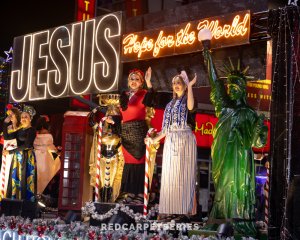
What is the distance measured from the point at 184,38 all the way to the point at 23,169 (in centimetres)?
397

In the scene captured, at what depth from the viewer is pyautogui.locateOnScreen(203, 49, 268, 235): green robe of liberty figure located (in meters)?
8.18

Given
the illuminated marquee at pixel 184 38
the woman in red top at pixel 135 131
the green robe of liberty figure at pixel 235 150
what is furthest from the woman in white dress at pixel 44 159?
the green robe of liberty figure at pixel 235 150

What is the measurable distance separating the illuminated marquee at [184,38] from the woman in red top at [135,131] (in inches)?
17.9

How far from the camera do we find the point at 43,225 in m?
8.80

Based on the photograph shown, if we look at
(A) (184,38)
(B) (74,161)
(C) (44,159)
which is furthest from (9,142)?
(A) (184,38)

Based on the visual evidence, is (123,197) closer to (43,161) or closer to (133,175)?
(133,175)

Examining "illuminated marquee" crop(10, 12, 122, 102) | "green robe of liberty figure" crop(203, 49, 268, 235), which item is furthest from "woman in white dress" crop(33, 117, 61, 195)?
"green robe of liberty figure" crop(203, 49, 268, 235)

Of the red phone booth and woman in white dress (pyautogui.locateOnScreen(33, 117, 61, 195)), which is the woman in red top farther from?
the red phone booth

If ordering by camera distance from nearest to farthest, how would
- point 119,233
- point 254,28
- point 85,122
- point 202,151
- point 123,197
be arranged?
point 119,233 < point 254,28 < point 123,197 < point 85,122 < point 202,151

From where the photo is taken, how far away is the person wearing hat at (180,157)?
8844mm

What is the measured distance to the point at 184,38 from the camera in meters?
9.53

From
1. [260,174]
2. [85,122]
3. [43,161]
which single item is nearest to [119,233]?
[43,161]

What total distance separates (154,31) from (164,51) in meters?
0.45

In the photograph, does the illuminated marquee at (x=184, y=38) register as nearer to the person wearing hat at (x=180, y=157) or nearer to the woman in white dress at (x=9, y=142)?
the person wearing hat at (x=180, y=157)
